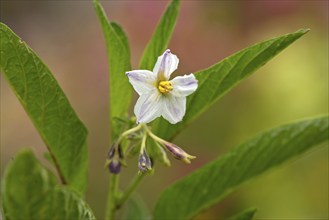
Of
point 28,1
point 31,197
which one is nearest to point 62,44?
point 28,1

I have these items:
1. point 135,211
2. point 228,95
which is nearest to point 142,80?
point 135,211

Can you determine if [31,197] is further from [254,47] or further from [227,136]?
[227,136]

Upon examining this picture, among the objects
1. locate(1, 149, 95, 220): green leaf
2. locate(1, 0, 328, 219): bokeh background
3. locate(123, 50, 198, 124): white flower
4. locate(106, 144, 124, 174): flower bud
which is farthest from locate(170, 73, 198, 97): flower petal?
locate(1, 0, 328, 219): bokeh background

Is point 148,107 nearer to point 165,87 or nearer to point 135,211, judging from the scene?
point 165,87

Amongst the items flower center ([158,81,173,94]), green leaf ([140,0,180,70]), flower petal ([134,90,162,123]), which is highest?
green leaf ([140,0,180,70])

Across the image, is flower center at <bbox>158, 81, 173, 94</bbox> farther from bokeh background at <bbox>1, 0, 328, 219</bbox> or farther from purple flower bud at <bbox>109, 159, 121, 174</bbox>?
bokeh background at <bbox>1, 0, 328, 219</bbox>

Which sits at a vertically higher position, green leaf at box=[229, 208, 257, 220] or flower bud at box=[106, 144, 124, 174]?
flower bud at box=[106, 144, 124, 174]
